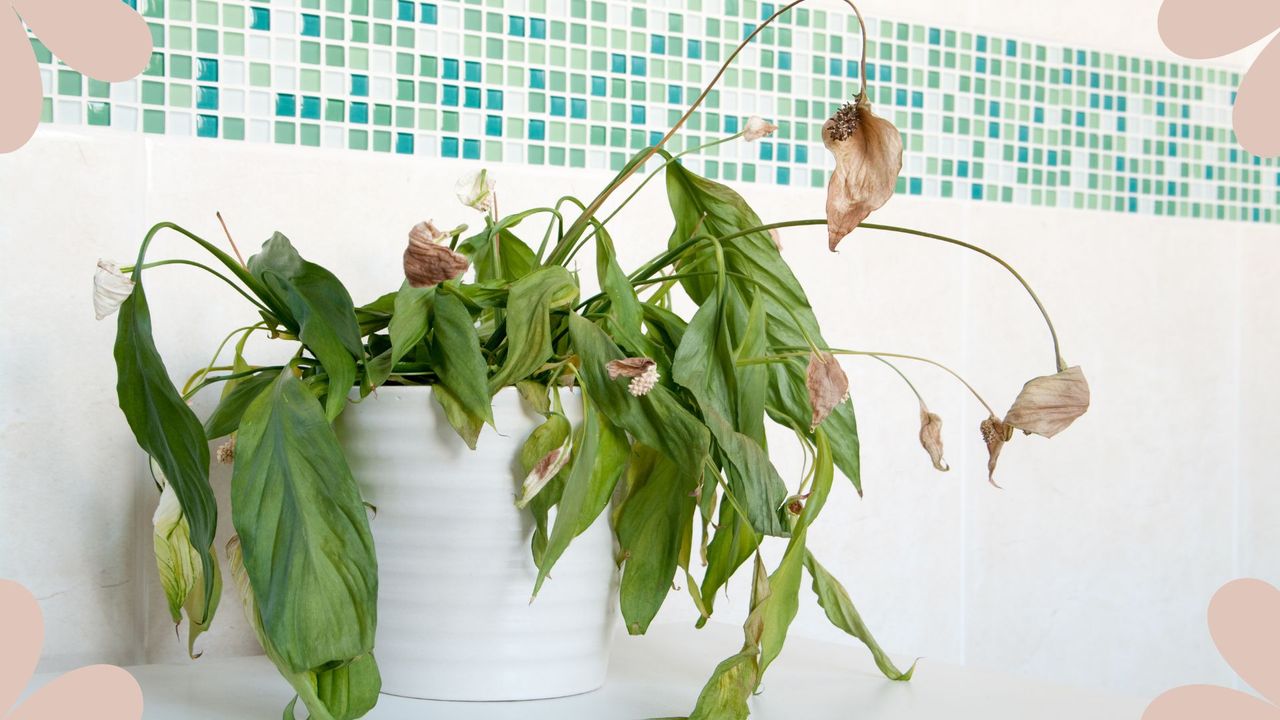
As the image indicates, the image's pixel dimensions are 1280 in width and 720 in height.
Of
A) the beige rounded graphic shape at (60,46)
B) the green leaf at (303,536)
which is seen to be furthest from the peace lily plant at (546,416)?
the beige rounded graphic shape at (60,46)

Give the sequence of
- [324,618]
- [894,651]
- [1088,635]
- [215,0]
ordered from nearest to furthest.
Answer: [324,618], [215,0], [894,651], [1088,635]

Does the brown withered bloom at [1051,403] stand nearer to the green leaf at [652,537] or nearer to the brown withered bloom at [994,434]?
the brown withered bloom at [994,434]

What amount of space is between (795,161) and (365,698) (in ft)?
2.15

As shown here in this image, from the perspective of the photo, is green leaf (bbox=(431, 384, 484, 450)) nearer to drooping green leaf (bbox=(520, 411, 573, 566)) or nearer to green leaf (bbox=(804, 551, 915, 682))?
drooping green leaf (bbox=(520, 411, 573, 566))

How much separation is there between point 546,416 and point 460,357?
56 mm

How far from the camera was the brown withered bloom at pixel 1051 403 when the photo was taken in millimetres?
544

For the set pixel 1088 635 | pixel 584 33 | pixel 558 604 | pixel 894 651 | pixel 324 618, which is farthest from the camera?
pixel 1088 635

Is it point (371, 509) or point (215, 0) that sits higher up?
point (215, 0)

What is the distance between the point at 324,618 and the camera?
0.48m

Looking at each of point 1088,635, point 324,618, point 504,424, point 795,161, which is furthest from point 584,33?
point 1088,635

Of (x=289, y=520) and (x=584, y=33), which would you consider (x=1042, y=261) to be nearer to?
(x=584, y=33)

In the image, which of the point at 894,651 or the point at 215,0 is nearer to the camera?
the point at 215,0

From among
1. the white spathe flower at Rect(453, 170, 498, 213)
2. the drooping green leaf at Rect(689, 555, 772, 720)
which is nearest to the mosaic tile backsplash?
the white spathe flower at Rect(453, 170, 498, 213)

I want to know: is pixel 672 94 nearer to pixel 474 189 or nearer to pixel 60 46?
pixel 474 189
